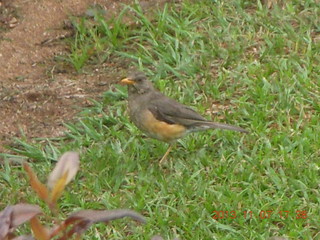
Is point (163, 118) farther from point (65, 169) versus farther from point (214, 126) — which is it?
point (65, 169)

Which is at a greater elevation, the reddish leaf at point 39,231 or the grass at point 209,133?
the reddish leaf at point 39,231

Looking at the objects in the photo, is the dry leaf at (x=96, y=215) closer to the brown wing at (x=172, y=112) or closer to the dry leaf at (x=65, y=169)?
the dry leaf at (x=65, y=169)

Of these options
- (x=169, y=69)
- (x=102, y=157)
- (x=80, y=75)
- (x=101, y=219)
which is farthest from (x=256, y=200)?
(x=101, y=219)

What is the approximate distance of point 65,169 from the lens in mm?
1863

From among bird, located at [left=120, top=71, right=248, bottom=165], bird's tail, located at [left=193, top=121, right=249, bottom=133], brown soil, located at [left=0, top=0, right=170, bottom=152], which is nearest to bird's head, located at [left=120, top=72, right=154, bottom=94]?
bird, located at [left=120, top=71, right=248, bottom=165]

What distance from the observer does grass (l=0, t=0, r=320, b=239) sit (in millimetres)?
5520

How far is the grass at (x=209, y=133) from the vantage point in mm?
5520

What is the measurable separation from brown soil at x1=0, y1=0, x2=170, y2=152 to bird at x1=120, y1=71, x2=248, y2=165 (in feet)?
2.39

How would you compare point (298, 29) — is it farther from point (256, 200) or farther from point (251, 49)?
point (256, 200)

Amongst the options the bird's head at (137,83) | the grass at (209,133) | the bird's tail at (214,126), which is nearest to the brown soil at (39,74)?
the grass at (209,133)

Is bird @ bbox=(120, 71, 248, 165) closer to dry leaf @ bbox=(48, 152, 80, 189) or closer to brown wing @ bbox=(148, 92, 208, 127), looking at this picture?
brown wing @ bbox=(148, 92, 208, 127)

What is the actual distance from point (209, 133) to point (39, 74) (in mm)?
1845

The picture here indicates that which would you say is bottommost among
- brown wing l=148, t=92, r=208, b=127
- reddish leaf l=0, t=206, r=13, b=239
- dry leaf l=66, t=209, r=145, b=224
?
brown wing l=148, t=92, r=208, b=127

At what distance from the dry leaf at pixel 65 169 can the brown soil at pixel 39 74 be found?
4.81 meters
